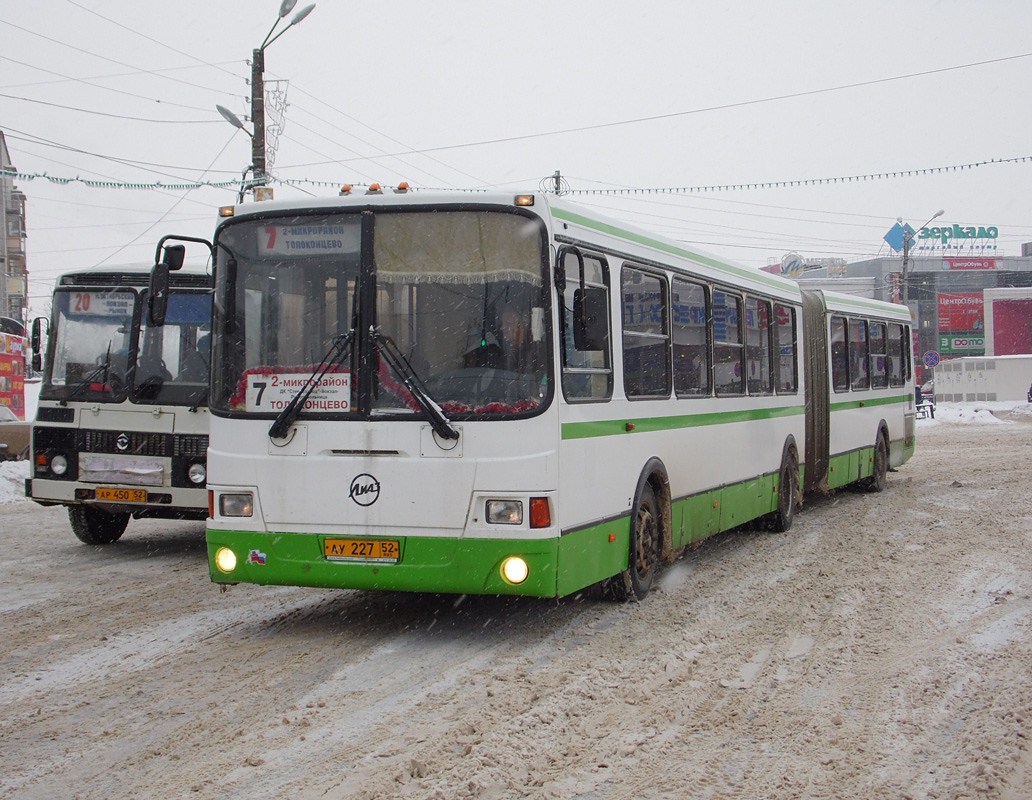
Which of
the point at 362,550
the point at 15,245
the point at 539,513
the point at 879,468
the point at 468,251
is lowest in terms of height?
the point at 879,468

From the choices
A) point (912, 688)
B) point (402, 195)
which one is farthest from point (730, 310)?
point (912, 688)

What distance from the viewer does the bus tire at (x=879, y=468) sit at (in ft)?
59.9

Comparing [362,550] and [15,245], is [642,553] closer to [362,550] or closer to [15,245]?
[362,550]

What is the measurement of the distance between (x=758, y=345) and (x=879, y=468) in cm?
650

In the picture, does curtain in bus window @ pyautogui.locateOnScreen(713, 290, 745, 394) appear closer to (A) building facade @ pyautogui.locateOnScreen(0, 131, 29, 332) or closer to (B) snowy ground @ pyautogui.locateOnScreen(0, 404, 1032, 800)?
(B) snowy ground @ pyautogui.locateOnScreen(0, 404, 1032, 800)

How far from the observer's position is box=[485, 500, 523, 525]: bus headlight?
7343 mm

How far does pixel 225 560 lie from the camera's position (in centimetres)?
788

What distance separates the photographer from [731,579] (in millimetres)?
10305

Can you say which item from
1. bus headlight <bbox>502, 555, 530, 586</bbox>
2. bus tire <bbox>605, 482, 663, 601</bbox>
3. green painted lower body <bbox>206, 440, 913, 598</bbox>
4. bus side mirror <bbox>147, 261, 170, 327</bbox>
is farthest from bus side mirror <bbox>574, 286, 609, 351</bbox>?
bus side mirror <bbox>147, 261, 170, 327</bbox>

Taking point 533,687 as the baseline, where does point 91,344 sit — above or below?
above

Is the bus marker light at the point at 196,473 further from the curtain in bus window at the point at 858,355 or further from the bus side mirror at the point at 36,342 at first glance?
the curtain in bus window at the point at 858,355

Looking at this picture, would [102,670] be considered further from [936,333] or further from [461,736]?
[936,333]

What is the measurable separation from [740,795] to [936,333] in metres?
101

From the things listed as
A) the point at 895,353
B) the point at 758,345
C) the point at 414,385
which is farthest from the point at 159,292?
the point at 895,353
